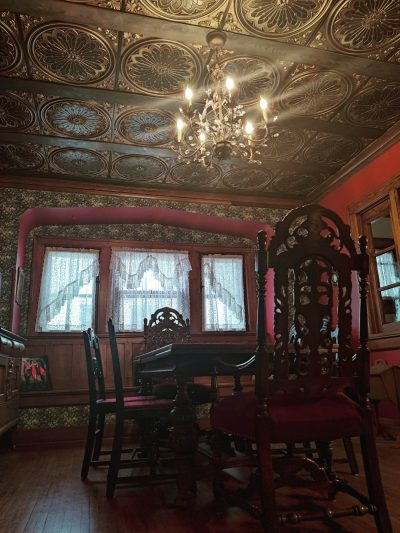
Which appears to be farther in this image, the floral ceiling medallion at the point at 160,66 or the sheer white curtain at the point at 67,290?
the sheer white curtain at the point at 67,290

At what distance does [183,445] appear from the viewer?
2.20 meters

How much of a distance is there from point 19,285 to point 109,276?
3.95ft

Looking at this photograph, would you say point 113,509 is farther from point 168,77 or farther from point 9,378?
point 168,77

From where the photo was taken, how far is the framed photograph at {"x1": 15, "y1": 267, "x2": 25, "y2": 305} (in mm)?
5031

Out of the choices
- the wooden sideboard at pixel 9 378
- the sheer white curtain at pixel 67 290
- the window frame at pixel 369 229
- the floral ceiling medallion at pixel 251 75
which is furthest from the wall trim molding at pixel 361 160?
the wooden sideboard at pixel 9 378

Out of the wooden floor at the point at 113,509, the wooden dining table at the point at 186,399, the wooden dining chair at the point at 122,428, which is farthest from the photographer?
the wooden dining chair at the point at 122,428

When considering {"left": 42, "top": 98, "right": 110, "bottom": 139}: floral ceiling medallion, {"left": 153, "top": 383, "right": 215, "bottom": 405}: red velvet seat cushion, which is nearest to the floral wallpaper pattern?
{"left": 42, "top": 98, "right": 110, "bottom": 139}: floral ceiling medallion

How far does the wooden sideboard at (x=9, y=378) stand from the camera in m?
3.45

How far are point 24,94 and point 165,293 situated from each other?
3.15m

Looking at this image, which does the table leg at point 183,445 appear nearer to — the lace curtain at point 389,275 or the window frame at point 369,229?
the window frame at point 369,229

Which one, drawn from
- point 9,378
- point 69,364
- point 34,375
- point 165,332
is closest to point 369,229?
point 165,332

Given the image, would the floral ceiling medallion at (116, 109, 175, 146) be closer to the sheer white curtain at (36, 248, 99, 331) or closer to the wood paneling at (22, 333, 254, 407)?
the sheer white curtain at (36, 248, 99, 331)

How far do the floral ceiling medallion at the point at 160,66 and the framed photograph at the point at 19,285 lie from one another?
9.29 ft

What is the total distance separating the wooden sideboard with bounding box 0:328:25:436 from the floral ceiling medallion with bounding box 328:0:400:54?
11.9ft
